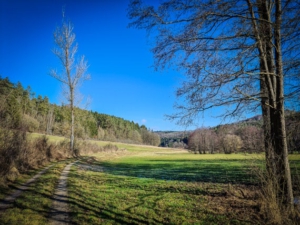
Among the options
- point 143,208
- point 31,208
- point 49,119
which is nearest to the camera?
point 31,208

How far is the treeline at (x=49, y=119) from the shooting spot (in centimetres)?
1068

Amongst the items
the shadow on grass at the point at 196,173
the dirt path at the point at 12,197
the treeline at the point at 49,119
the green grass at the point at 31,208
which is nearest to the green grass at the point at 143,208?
the green grass at the point at 31,208

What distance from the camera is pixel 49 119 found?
231ft

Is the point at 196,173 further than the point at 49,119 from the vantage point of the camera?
No

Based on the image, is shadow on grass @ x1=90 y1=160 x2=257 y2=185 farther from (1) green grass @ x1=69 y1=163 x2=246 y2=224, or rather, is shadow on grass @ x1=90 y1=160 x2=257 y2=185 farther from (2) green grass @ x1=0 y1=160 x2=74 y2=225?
(2) green grass @ x1=0 y1=160 x2=74 y2=225

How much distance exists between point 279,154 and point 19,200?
852cm

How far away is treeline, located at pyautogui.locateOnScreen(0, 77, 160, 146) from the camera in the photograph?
10.7 m

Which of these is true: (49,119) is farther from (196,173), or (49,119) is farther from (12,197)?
(12,197)

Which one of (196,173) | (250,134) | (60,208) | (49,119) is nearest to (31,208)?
(60,208)

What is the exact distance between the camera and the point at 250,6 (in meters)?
4.80

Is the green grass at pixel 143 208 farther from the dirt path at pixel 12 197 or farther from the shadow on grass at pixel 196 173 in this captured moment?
the shadow on grass at pixel 196 173

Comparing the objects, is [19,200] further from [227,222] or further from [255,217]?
[255,217]

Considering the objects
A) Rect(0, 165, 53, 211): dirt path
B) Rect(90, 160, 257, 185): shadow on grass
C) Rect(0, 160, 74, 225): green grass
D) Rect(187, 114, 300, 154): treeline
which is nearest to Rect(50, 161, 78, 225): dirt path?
Rect(0, 160, 74, 225): green grass

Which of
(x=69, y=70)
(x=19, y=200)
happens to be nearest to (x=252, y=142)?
(x=19, y=200)
